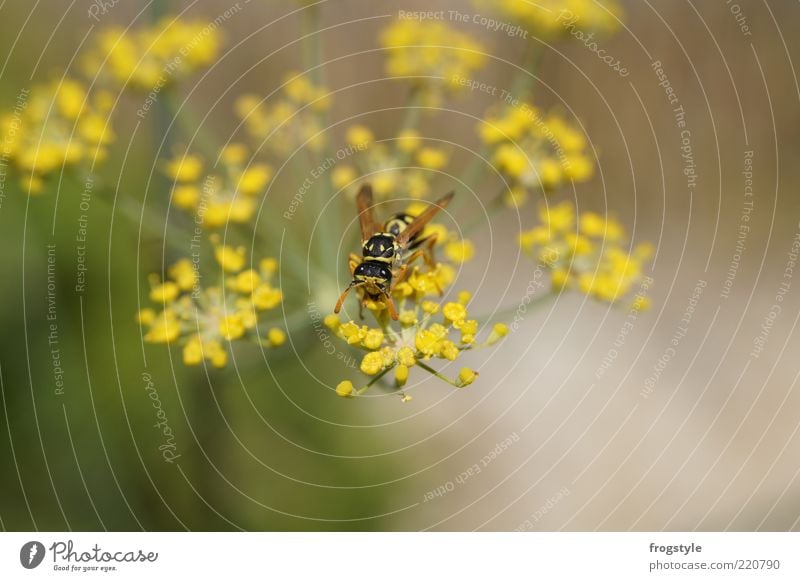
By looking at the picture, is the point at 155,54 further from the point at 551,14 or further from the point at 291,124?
the point at 551,14

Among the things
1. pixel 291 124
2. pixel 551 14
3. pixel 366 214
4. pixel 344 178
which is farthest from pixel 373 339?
pixel 551 14

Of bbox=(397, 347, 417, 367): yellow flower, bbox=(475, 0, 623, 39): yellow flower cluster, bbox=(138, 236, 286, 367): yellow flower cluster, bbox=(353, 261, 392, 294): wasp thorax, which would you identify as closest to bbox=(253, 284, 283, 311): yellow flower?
bbox=(138, 236, 286, 367): yellow flower cluster

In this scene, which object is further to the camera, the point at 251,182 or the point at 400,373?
the point at 251,182

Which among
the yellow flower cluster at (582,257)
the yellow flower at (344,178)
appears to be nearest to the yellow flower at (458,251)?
the yellow flower cluster at (582,257)

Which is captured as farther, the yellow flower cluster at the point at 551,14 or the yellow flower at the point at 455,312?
the yellow flower cluster at the point at 551,14

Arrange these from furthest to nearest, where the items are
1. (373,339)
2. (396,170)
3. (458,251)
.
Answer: (396,170)
(458,251)
(373,339)

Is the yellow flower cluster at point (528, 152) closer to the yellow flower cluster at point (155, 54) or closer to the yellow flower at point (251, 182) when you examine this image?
the yellow flower at point (251, 182)
